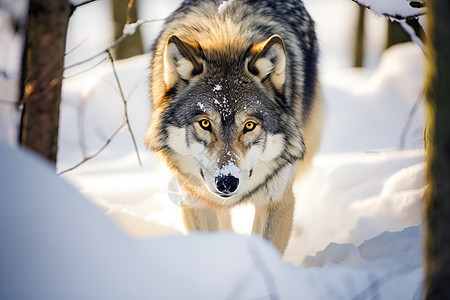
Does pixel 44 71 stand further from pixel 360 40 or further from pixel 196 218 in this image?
pixel 360 40

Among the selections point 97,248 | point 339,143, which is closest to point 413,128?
point 339,143

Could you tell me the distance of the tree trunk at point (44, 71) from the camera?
262 centimetres

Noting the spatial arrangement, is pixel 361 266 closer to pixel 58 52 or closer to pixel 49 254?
pixel 49 254

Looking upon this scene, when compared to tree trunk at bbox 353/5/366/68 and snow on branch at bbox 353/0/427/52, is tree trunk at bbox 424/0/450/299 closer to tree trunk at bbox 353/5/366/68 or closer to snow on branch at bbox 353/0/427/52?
snow on branch at bbox 353/0/427/52

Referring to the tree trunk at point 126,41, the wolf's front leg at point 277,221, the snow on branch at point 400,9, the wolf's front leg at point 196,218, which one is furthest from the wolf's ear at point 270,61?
the tree trunk at point 126,41

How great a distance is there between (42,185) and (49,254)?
0.86 feet

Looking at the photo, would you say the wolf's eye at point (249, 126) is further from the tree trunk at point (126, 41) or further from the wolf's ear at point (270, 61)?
the tree trunk at point (126, 41)

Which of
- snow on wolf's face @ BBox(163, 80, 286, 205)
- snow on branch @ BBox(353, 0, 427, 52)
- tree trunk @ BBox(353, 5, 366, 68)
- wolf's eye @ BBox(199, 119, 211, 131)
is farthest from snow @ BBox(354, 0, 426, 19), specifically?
tree trunk @ BBox(353, 5, 366, 68)

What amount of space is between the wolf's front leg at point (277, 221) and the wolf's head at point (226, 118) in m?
0.21

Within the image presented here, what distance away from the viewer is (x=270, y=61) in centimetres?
265

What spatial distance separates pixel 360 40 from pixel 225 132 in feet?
30.9

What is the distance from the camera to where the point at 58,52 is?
2.72 metres

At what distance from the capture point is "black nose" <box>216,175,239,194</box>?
2381 millimetres

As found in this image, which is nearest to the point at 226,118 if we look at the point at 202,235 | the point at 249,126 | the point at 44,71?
the point at 249,126
